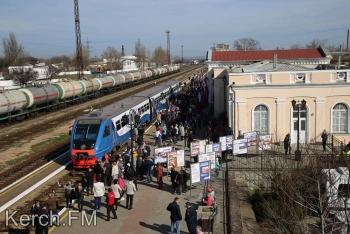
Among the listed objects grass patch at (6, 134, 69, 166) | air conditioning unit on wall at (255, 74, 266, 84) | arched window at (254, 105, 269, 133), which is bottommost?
grass patch at (6, 134, 69, 166)

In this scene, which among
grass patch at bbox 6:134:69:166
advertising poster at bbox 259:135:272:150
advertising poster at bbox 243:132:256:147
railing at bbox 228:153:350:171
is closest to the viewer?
railing at bbox 228:153:350:171

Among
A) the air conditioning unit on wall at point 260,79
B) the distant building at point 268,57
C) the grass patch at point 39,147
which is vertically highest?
the distant building at point 268,57

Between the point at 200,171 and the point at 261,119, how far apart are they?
10.5 m

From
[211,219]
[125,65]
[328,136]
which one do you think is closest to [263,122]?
[328,136]

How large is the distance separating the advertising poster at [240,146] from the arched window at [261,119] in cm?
497

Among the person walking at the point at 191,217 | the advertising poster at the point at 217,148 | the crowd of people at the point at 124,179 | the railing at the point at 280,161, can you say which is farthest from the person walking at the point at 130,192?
the advertising poster at the point at 217,148

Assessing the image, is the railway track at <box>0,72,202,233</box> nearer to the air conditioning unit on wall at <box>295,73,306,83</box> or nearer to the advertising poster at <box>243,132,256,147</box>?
the advertising poster at <box>243,132,256,147</box>

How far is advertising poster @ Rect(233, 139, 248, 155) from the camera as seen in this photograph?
70.4ft

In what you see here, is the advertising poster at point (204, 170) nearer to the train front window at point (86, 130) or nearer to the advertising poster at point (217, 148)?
the advertising poster at point (217, 148)

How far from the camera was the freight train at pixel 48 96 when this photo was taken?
37.2 m

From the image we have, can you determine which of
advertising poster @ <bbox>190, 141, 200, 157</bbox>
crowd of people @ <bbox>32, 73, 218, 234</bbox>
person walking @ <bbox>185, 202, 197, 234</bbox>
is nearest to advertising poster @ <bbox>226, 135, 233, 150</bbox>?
advertising poster @ <bbox>190, 141, 200, 157</bbox>

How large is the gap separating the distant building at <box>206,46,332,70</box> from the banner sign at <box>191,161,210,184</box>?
23795 mm

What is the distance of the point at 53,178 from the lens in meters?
21.0

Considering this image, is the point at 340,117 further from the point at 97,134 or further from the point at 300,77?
the point at 97,134
